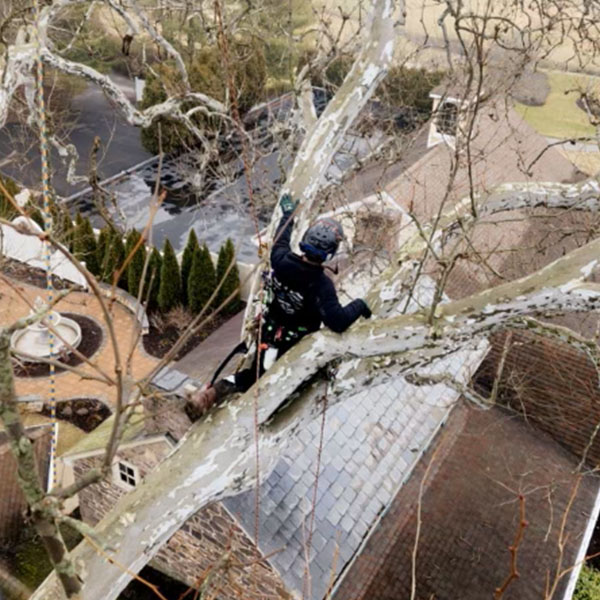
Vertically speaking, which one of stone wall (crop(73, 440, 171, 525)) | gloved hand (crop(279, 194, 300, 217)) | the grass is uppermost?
the grass

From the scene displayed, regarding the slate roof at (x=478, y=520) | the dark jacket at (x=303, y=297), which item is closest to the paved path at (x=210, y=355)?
the slate roof at (x=478, y=520)

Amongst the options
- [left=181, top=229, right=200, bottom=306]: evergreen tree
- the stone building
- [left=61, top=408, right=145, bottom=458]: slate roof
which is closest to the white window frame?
the stone building

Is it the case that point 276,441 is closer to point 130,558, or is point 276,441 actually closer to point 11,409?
point 130,558

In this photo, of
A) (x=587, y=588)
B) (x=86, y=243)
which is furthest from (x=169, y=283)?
(x=587, y=588)

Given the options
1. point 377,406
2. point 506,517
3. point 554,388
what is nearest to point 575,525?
point 506,517

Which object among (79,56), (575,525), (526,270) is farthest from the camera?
(79,56)

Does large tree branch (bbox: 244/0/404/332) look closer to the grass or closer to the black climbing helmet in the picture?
the black climbing helmet

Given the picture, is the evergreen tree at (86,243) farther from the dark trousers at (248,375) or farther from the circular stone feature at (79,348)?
the dark trousers at (248,375)
